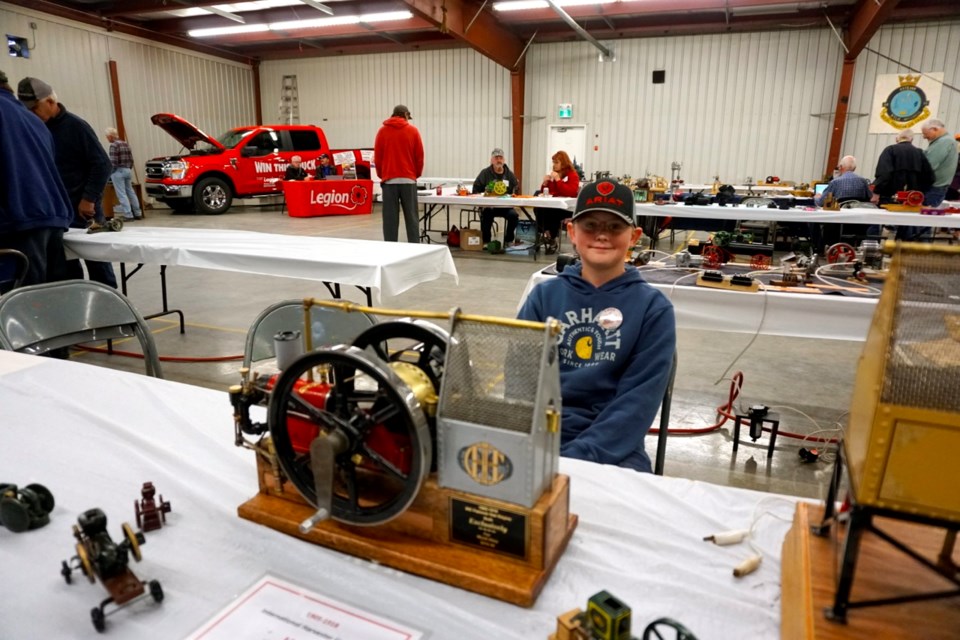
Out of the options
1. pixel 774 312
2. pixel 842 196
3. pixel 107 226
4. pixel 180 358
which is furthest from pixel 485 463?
pixel 842 196

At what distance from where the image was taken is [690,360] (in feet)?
13.1

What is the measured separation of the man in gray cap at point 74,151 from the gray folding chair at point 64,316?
2.06 meters

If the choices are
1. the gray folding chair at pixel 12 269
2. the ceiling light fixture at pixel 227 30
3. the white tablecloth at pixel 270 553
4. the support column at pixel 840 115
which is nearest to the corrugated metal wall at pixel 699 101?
the support column at pixel 840 115

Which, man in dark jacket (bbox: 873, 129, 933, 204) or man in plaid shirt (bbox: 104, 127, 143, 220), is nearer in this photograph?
man in dark jacket (bbox: 873, 129, 933, 204)

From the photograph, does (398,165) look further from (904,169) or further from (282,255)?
(904,169)

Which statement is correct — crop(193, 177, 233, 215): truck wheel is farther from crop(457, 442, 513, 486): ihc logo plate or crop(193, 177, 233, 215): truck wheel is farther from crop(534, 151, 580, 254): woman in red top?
crop(457, 442, 513, 486): ihc logo plate

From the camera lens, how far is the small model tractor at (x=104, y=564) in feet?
2.53

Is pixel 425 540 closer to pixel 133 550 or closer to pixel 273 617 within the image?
pixel 273 617

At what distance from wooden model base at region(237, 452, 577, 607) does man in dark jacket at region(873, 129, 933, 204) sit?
300 inches

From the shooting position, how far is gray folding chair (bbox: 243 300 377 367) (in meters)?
1.87

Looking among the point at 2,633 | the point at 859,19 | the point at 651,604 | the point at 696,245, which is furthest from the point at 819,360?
the point at 859,19

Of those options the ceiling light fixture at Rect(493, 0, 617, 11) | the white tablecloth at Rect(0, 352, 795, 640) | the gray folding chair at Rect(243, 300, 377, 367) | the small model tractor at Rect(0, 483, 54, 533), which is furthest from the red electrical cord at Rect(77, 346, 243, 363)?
the ceiling light fixture at Rect(493, 0, 617, 11)

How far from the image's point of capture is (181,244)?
353cm

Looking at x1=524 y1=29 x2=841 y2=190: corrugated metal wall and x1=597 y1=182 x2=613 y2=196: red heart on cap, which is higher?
x1=524 y1=29 x2=841 y2=190: corrugated metal wall
